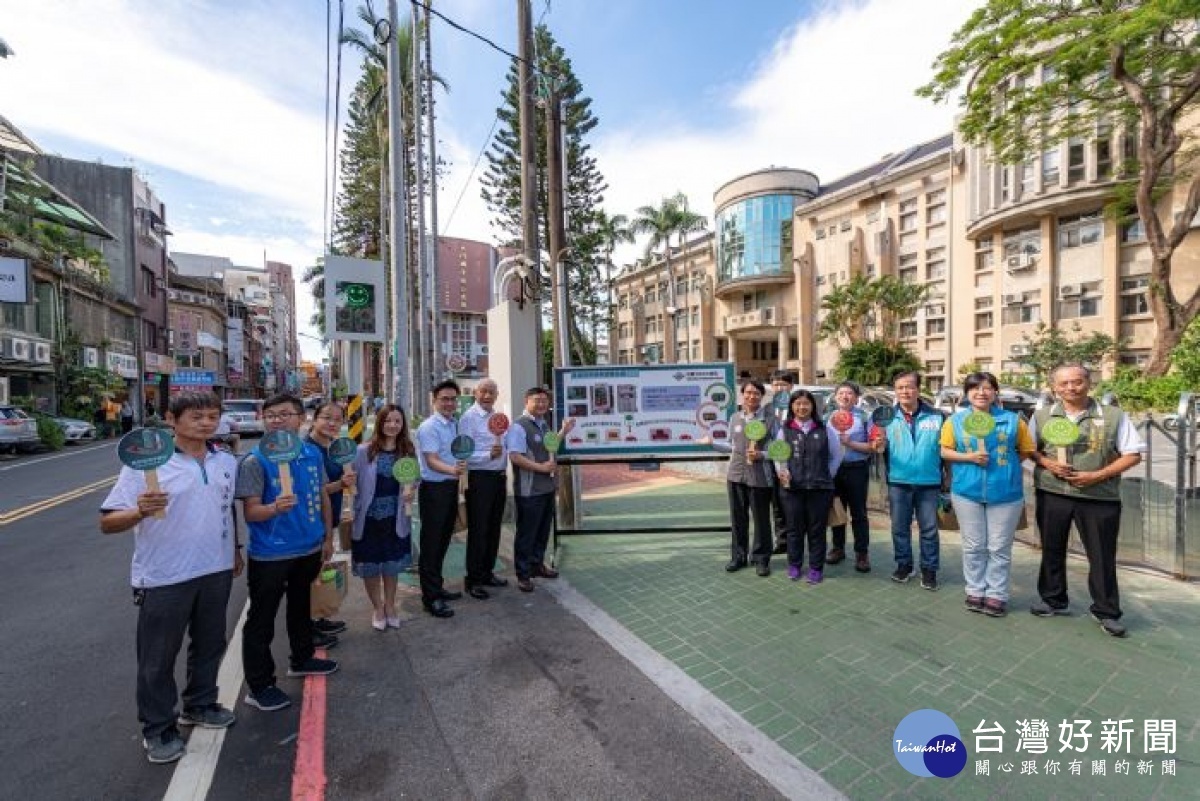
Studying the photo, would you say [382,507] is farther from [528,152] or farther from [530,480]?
[528,152]

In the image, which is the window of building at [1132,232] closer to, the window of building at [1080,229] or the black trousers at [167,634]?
the window of building at [1080,229]

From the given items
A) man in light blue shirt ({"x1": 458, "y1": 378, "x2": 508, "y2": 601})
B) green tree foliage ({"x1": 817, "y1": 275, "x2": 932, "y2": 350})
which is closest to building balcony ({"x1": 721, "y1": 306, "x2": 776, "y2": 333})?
green tree foliage ({"x1": 817, "y1": 275, "x2": 932, "y2": 350})

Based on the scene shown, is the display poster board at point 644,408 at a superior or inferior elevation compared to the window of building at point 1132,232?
inferior

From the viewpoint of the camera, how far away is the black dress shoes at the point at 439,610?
437 centimetres

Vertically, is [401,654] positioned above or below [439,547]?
below

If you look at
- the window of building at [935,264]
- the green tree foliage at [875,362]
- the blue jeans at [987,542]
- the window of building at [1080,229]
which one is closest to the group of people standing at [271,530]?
the blue jeans at [987,542]

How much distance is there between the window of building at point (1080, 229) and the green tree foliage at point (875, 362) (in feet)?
→ 28.8

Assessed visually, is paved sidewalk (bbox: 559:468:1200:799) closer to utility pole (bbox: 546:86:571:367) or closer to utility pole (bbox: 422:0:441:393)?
utility pole (bbox: 546:86:571:367)

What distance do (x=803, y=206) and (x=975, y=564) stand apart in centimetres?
4171

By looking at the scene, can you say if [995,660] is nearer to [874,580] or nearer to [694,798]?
[874,580]

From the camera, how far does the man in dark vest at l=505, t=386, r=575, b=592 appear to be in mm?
4914

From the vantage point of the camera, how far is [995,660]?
347 centimetres

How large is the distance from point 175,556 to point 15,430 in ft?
66.9

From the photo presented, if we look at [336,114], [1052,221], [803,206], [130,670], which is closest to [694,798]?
[130,670]
